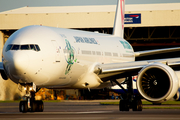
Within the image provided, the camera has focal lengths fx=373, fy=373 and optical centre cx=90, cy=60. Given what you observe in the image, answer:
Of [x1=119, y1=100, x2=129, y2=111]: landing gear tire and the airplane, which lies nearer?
the airplane

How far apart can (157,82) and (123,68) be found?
186cm

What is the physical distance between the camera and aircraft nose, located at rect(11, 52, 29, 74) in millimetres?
14328

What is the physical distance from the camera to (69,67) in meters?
16.9

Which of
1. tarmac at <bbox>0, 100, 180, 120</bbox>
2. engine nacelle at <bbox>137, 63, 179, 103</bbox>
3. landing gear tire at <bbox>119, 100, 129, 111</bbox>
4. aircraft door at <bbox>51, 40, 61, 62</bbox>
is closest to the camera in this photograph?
tarmac at <bbox>0, 100, 180, 120</bbox>

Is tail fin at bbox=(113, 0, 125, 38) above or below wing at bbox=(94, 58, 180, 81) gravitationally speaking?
above

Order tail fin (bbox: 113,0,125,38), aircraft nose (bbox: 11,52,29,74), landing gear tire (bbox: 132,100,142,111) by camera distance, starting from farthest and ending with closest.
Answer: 1. tail fin (bbox: 113,0,125,38)
2. landing gear tire (bbox: 132,100,142,111)
3. aircraft nose (bbox: 11,52,29,74)

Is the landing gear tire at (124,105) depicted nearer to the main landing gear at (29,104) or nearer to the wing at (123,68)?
the wing at (123,68)

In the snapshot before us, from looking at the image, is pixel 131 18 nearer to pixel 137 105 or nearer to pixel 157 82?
pixel 137 105

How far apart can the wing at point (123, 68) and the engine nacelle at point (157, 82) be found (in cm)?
72

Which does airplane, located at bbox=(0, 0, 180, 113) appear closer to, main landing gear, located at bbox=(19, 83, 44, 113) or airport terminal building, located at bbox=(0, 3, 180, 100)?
main landing gear, located at bbox=(19, 83, 44, 113)

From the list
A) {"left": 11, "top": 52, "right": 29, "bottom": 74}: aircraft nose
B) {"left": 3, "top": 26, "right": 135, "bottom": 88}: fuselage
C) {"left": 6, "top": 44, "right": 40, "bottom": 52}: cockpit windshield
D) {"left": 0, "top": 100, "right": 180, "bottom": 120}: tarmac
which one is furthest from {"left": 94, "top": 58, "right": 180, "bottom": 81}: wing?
{"left": 11, "top": 52, "right": 29, "bottom": 74}: aircraft nose

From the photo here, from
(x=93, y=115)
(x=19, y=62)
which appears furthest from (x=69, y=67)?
(x=19, y=62)

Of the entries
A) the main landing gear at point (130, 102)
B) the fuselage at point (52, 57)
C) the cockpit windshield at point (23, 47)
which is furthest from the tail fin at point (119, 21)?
the cockpit windshield at point (23, 47)

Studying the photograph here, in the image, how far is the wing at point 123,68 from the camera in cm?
1734
